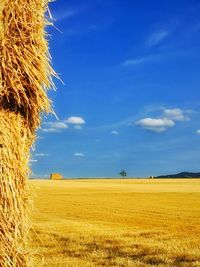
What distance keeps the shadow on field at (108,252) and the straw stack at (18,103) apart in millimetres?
5681

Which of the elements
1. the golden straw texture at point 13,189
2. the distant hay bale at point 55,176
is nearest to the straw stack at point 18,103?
the golden straw texture at point 13,189

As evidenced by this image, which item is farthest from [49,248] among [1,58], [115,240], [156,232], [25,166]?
[1,58]

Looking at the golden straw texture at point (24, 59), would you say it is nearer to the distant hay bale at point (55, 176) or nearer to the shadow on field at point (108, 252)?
the shadow on field at point (108, 252)

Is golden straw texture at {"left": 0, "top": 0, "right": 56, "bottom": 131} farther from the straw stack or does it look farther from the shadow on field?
the shadow on field

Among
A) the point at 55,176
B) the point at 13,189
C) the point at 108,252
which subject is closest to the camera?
the point at 13,189

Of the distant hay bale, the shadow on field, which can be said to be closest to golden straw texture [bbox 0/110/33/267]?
the shadow on field

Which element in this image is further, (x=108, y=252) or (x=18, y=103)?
(x=108, y=252)

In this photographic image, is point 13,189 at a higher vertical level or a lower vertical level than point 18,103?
lower

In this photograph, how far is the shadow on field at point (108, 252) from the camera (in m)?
12.0

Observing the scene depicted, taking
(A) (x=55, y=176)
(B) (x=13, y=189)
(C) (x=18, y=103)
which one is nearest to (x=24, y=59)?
(C) (x=18, y=103)

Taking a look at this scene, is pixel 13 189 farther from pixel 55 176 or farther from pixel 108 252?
pixel 55 176

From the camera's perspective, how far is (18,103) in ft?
21.0

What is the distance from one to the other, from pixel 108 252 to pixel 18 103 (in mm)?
7858

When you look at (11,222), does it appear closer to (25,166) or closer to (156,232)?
(25,166)
